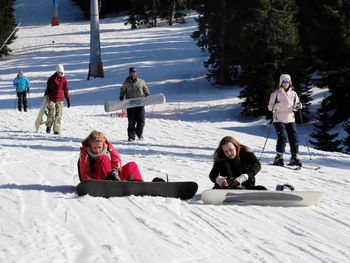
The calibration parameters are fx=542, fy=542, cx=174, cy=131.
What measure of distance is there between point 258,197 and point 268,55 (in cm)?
1987

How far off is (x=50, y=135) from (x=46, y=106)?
71cm

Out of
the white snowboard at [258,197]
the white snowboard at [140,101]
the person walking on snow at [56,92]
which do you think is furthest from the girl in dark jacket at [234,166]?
the person walking on snow at [56,92]

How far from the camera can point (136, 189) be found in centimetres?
643

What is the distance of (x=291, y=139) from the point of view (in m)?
9.97

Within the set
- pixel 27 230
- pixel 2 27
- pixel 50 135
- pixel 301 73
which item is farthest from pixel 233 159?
pixel 2 27

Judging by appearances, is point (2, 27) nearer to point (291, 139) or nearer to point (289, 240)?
point (291, 139)

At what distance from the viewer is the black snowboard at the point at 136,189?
6.28 m

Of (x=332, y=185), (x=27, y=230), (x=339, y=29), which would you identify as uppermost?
(x=339, y=29)

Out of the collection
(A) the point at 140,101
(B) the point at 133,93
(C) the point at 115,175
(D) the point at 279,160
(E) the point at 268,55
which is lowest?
(D) the point at 279,160

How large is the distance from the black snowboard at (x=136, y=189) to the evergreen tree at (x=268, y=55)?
57.5 ft

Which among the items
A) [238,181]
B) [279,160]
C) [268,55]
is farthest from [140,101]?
[268,55]

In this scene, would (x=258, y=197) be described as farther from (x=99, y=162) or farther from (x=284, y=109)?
(x=284, y=109)

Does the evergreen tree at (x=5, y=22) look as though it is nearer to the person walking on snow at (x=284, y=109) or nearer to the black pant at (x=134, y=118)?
the black pant at (x=134, y=118)

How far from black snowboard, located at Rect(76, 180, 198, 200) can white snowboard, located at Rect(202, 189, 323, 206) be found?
0.29m
